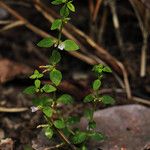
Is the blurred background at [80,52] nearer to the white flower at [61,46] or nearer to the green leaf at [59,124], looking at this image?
the green leaf at [59,124]

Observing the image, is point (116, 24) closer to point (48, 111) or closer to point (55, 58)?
point (55, 58)

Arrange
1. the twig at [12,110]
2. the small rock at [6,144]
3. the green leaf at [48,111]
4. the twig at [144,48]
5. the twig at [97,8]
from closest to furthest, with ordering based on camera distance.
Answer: the green leaf at [48,111]
the small rock at [6,144]
the twig at [12,110]
the twig at [144,48]
the twig at [97,8]

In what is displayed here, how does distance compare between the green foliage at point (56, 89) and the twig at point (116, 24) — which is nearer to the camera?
the green foliage at point (56, 89)

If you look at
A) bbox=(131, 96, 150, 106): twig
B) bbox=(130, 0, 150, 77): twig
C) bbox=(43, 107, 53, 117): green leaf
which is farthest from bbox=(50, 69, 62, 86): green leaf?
bbox=(130, 0, 150, 77): twig

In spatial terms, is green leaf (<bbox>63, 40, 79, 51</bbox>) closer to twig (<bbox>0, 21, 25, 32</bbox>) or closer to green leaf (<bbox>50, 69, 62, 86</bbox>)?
green leaf (<bbox>50, 69, 62, 86</bbox>)

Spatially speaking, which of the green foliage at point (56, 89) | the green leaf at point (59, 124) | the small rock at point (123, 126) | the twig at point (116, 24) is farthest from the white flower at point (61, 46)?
the twig at point (116, 24)

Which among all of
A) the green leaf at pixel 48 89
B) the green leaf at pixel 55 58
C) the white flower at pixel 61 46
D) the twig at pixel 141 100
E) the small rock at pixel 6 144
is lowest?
the small rock at pixel 6 144
